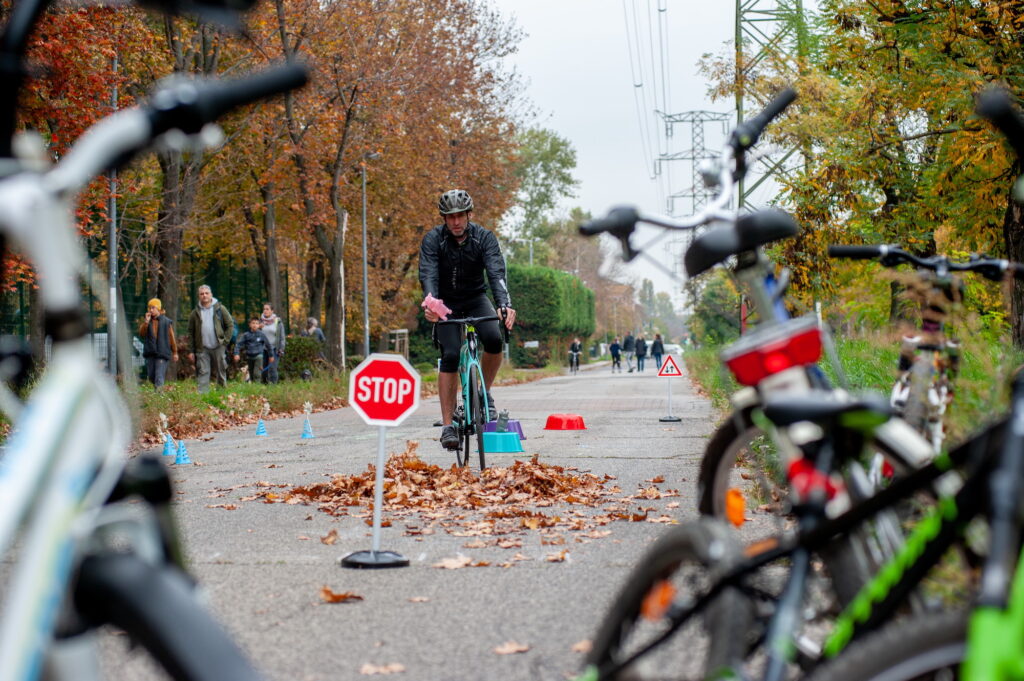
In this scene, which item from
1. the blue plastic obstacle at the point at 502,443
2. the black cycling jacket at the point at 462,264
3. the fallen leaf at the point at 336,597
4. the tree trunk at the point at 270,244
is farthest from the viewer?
the tree trunk at the point at 270,244

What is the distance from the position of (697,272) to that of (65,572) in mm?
1529

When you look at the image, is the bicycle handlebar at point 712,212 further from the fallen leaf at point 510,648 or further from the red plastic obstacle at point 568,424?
the red plastic obstacle at point 568,424

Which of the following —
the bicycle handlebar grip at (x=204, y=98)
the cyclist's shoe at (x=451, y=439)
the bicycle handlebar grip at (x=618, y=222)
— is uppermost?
the bicycle handlebar grip at (x=204, y=98)

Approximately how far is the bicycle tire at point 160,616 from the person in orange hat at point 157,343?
17.9m

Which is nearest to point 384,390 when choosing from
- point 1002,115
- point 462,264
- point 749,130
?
point 462,264

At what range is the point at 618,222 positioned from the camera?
8.46 ft

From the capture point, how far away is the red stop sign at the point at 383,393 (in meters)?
5.68

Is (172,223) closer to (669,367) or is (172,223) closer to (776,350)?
(669,367)

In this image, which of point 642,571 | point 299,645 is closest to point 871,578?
point 642,571

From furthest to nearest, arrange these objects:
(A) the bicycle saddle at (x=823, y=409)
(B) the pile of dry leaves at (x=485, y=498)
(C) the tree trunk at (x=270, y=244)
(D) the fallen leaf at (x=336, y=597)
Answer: (C) the tree trunk at (x=270, y=244) → (B) the pile of dry leaves at (x=485, y=498) → (D) the fallen leaf at (x=336, y=597) → (A) the bicycle saddle at (x=823, y=409)

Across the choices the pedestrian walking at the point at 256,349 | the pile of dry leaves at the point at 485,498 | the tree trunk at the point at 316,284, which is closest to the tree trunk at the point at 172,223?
the pedestrian walking at the point at 256,349

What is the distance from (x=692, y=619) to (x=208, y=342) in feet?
61.6

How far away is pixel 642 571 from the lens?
231cm

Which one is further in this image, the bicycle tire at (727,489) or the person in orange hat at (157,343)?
the person in orange hat at (157,343)
